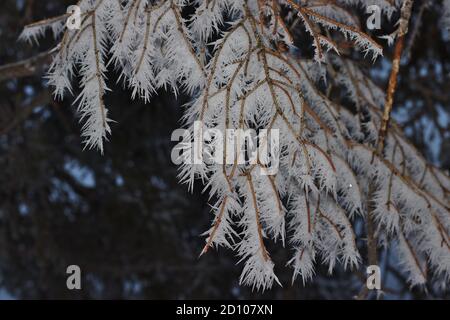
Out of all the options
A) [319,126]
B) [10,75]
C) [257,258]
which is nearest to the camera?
[257,258]

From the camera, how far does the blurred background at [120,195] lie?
14.5 feet

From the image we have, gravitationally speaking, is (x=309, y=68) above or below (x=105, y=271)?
above

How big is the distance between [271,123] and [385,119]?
25.9 inches

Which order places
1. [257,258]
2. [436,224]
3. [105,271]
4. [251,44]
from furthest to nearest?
[105,271] < [436,224] < [251,44] < [257,258]

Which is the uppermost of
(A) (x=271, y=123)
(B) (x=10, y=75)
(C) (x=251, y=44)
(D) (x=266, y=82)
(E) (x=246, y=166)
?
(B) (x=10, y=75)

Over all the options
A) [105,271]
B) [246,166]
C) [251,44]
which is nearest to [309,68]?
[251,44]

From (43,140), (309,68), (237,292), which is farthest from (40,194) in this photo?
(309,68)

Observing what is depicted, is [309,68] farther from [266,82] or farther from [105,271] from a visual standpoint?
[105,271]

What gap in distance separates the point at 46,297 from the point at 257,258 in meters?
3.71

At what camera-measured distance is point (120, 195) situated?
15.8ft

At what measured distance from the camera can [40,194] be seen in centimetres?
487

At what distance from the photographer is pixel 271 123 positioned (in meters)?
1.86

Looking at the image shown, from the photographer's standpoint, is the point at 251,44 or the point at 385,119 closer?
the point at 251,44

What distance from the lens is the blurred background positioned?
14.5 ft
